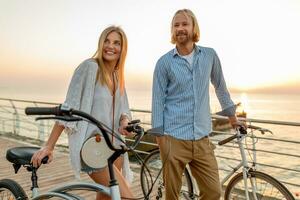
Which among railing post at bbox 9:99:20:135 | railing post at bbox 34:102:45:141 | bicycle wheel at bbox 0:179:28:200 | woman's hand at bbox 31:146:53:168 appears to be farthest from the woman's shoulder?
railing post at bbox 9:99:20:135

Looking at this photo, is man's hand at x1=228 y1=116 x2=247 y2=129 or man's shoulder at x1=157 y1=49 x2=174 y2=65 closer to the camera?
man's shoulder at x1=157 y1=49 x2=174 y2=65

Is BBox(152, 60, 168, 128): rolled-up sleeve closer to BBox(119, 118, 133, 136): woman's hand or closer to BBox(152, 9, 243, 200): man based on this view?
BBox(152, 9, 243, 200): man

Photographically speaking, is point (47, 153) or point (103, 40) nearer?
point (47, 153)

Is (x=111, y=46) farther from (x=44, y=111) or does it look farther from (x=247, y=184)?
(x=247, y=184)

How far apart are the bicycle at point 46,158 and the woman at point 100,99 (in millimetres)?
176

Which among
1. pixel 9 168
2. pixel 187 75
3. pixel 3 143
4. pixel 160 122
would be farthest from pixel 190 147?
pixel 3 143

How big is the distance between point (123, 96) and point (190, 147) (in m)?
0.58

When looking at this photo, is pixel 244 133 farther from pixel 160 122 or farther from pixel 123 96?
pixel 123 96

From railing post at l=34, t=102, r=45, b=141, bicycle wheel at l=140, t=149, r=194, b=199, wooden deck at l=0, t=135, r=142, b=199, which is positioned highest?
bicycle wheel at l=140, t=149, r=194, b=199

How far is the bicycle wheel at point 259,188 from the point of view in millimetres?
2625

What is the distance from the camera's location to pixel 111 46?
2.05 m

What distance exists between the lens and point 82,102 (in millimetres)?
1945

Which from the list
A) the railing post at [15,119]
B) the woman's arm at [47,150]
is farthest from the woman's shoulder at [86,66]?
the railing post at [15,119]

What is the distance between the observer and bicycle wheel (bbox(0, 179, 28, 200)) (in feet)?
7.36
